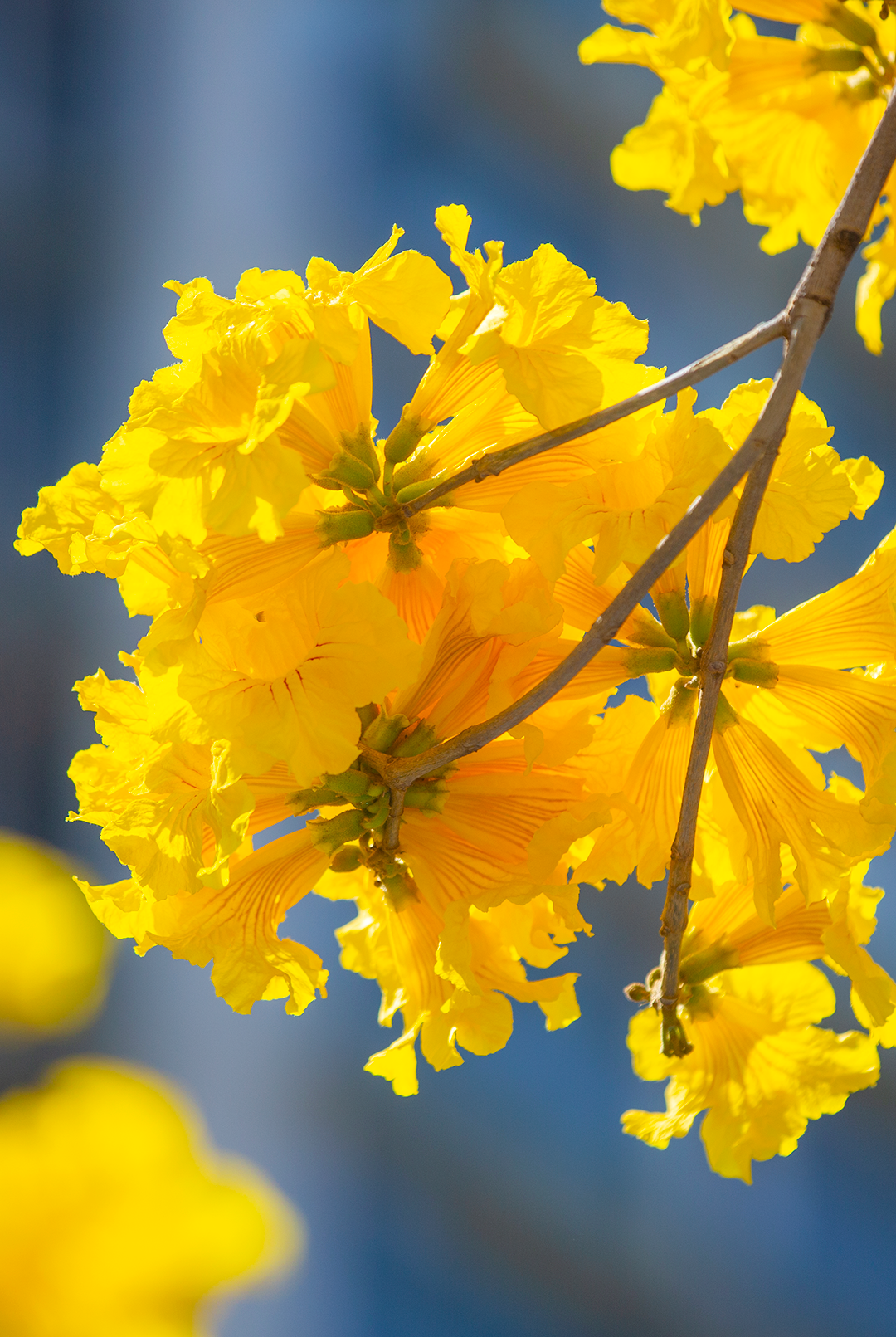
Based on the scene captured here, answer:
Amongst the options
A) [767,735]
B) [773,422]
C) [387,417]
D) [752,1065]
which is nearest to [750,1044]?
[752,1065]

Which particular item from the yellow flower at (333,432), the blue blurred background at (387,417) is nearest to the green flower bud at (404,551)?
the yellow flower at (333,432)

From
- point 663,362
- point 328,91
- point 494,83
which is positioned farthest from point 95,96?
A: point 663,362

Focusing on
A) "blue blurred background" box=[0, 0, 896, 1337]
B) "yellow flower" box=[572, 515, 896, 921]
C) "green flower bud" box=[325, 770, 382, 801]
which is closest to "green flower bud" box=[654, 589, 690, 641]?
"yellow flower" box=[572, 515, 896, 921]

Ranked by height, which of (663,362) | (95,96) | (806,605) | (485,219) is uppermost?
(95,96)

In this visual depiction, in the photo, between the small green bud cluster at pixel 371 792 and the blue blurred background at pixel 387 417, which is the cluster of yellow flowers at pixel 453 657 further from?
the blue blurred background at pixel 387 417

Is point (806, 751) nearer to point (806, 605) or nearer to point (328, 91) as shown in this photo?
point (806, 605)

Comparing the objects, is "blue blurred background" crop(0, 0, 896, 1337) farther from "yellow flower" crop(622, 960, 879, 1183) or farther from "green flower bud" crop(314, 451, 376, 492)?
"green flower bud" crop(314, 451, 376, 492)

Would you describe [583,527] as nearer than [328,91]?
Yes
